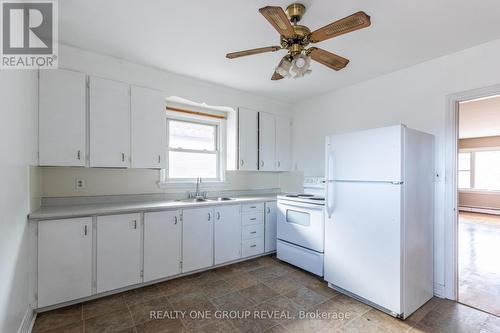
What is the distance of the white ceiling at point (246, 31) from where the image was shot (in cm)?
186

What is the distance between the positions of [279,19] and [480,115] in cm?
545

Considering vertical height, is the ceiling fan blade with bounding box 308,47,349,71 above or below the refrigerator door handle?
above

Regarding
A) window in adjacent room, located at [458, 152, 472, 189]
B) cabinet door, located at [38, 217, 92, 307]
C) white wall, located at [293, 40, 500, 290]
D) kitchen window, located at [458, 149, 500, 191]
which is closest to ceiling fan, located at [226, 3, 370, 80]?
white wall, located at [293, 40, 500, 290]

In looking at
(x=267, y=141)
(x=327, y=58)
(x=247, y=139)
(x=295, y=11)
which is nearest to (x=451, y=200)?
(x=327, y=58)

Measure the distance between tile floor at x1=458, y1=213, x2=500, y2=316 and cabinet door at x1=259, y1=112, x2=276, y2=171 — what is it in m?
2.82

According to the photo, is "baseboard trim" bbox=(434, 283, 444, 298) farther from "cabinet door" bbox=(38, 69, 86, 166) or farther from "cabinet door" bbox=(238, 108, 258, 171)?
"cabinet door" bbox=(38, 69, 86, 166)

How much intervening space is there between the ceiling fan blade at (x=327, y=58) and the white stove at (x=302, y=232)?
158 centimetres

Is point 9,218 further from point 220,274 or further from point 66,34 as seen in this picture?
point 220,274

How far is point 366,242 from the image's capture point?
2.36 metres

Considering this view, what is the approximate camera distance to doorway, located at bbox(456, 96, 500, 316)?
2625 mm

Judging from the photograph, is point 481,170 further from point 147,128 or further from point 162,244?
point 147,128

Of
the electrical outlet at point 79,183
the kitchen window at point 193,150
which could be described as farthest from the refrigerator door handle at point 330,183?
the electrical outlet at point 79,183

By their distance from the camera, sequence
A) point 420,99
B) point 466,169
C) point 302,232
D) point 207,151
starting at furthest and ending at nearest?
1. point 466,169
2. point 207,151
3. point 302,232
4. point 420,99

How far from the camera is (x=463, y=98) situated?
2457 mm
